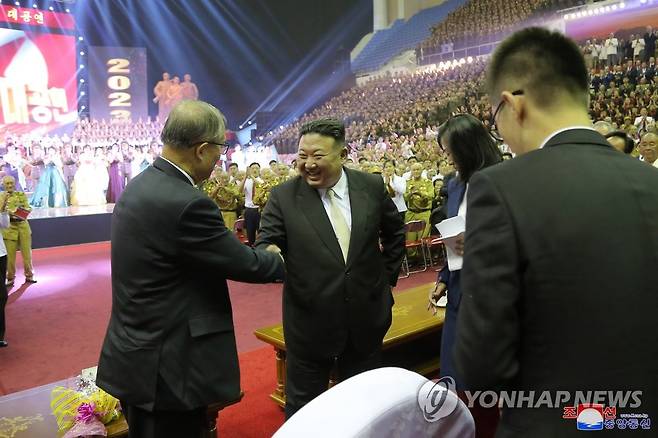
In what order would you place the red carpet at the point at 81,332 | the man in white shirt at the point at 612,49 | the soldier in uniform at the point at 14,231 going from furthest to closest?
the man in white shirt at the point at 612,49
the soldier in uniform at the point at 14,231
the red carpet at the point at 81,332

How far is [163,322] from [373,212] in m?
0.96

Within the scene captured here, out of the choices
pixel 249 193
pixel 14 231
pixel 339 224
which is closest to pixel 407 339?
pixel 339 224

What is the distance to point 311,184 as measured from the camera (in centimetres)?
213

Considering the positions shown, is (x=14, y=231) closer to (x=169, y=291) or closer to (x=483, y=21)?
(x=169, y=291)

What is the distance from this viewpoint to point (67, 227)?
380 inches

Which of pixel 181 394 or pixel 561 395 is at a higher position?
pixel 561 395

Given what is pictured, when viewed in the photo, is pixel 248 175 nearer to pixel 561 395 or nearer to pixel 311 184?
pixel 311 184

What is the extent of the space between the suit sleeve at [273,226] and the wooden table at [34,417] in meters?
0.63

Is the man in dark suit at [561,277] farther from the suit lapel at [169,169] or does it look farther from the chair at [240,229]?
the chair at [240,229]

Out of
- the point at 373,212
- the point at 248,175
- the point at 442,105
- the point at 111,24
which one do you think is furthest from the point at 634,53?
the point at 111,24

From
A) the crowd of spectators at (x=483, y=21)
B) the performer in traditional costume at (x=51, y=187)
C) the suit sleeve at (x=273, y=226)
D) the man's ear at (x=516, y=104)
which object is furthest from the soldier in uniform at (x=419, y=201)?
the performer in traditional costume at (x=51, y=187)

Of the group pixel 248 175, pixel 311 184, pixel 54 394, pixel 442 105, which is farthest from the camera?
pixel 442 105

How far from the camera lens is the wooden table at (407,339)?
10.1 feet

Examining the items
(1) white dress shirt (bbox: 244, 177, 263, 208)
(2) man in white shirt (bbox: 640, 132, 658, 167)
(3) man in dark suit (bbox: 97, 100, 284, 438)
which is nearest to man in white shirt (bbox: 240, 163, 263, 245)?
(1) white dress shirt (bbox: 244, 177, 263, 208)
